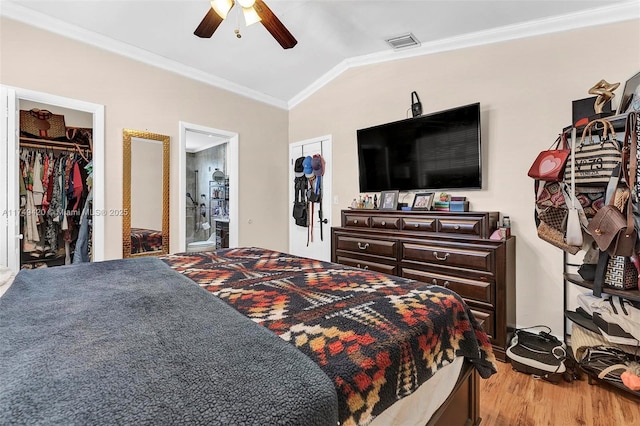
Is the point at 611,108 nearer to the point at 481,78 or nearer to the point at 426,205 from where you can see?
the point at 481,78

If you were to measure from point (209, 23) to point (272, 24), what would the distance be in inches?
18.6

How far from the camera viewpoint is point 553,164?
2080 mm

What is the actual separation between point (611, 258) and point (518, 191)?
928mm

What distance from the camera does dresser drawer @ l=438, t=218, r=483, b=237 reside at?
249 cm

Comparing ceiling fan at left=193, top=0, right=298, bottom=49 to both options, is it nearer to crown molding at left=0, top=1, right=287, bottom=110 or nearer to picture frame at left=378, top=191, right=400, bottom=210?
crown molding at left=0, top=1, right=287, bottom=110

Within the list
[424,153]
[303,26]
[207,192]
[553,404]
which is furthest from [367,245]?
[207,192]

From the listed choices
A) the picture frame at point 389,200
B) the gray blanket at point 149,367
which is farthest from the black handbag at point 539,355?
the gray blanket at point 149,367

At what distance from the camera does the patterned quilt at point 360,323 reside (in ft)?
2.60

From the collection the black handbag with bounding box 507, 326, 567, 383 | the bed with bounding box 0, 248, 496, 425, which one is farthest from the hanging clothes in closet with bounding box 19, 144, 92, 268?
the black handbag with bounding box 507, 326, 567, 383

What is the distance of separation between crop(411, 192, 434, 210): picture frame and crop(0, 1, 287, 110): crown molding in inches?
110

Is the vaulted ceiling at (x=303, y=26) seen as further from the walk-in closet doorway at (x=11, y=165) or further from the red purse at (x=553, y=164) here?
the red purse at (x=553, y=164)

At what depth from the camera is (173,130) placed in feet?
11.8

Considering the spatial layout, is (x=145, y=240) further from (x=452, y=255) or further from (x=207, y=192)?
(x=452, y=255)

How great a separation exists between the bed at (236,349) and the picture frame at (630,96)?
1.90 m
